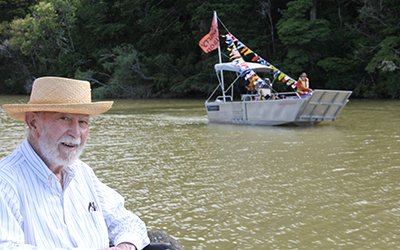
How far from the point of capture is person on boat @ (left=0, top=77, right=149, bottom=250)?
77.7 inches

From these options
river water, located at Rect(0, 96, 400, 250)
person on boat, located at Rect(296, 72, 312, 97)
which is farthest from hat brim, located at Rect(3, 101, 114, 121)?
person on boat, located at Rect(296, 72, 312, 97)

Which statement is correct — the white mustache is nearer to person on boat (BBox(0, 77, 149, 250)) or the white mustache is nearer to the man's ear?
person on boat (BBox(0, 77, 149, 250))

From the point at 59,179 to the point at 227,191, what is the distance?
447 cm

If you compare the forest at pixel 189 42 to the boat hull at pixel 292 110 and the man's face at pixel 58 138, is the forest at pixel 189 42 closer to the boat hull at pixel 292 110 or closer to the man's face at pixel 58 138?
the boat hull at pixel 292 110

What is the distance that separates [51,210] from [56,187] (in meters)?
0.12

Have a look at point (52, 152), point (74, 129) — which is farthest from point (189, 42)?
point (52, 152)

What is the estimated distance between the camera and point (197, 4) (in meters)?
34.2

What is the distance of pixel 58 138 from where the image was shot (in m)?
2.21

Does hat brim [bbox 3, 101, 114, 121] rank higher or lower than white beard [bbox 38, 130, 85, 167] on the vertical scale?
higher

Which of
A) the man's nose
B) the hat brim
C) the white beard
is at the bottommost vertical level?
the white beard

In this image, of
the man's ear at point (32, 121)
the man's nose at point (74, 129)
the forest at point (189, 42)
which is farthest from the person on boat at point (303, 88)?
the man's ear at point (32, 121)

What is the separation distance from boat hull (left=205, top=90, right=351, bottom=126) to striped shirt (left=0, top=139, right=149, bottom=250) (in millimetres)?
12350

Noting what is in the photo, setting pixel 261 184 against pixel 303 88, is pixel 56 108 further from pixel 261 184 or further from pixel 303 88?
pixel 303 88

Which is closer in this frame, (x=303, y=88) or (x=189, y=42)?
(x=303, y=88)
